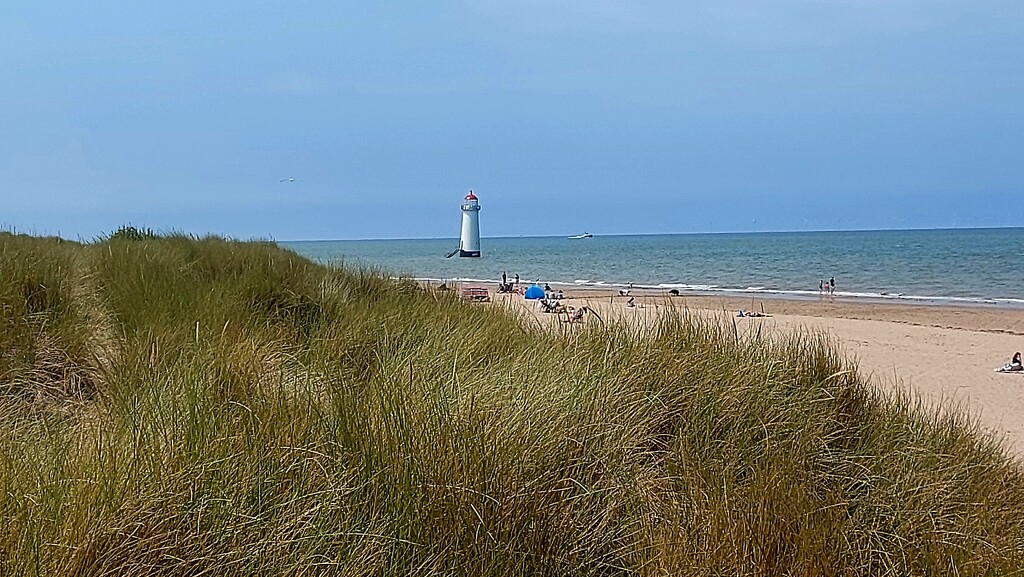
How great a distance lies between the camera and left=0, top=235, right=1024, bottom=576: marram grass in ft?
6.62

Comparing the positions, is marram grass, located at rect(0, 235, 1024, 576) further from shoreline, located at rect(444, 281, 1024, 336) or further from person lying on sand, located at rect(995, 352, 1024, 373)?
shoreline, located at rect(444, 281, 1024, 336)

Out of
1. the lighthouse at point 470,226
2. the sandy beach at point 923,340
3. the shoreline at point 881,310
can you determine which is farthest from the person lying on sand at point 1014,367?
the lighthouse at point 470,226

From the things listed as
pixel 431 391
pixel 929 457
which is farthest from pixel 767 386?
pixel 431 391

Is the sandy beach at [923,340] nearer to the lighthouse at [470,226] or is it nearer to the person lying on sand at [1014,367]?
the person lying on sand at [1014,367]

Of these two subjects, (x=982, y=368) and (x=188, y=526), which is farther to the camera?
(x=982, y=368)

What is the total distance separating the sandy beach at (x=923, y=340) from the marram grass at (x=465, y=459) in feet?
3.80

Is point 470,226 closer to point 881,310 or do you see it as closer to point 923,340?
point 881,310

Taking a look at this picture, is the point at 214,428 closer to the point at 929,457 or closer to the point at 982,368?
the point at 929,457

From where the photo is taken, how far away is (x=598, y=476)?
2.74 meters

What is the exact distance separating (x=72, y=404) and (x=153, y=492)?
1.60 metres

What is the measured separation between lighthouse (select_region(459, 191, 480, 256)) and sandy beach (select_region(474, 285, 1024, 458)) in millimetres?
29827

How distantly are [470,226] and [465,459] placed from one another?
51.4 m

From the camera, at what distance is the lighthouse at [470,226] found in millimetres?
52344

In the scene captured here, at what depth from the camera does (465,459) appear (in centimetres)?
246
